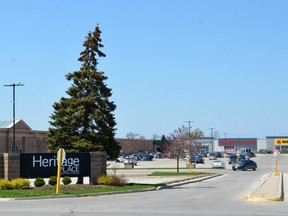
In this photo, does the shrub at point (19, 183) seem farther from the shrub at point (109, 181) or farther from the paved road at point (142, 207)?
the paved road at point (142, 207)

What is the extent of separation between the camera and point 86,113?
114 ft

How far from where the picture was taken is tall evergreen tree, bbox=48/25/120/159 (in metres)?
34.3

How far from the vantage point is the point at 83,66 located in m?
35.2

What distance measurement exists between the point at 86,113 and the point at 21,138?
183 ft

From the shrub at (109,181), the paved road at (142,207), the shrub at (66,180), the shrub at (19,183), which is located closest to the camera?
the paved road at (142,207)

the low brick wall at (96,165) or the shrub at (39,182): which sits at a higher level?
the low brick wall at (96,165)

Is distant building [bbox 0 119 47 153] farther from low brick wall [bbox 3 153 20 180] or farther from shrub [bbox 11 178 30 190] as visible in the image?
shrub [bbox 11 178 30 190]

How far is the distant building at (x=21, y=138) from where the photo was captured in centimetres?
8356

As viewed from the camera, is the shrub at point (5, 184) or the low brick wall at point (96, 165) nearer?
the shrub at point (5, 184)

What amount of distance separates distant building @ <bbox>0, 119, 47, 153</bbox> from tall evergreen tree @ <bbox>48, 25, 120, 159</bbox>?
50.1 metres

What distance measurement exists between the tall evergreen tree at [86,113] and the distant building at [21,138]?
164 feet

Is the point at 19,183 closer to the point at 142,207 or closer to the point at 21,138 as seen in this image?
the point at 142,207

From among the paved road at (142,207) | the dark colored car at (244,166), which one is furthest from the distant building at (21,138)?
the paved road at (142,207)

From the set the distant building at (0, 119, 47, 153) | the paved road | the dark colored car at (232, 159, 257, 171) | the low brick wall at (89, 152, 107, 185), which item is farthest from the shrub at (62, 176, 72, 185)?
the distant building at (0, 119, 47, 153)
